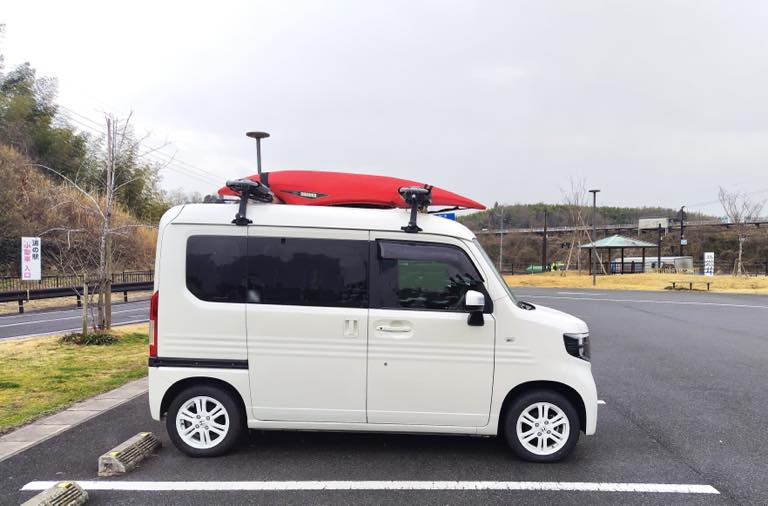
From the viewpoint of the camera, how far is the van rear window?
427 cm

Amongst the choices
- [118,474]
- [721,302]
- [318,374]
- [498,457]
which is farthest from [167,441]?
[721,302]

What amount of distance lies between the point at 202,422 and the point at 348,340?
145 cm

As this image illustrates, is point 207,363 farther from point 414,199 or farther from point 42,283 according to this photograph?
point 42,283

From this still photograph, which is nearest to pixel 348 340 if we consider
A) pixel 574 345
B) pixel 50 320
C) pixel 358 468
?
pixel 358 468

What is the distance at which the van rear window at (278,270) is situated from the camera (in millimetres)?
4273

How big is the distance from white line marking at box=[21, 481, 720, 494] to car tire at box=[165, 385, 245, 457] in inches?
19.2

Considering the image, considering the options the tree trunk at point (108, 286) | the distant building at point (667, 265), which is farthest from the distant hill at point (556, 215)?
the tree trunk at point (108, 286)

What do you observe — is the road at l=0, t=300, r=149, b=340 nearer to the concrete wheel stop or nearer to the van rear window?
the concrete wheel stop

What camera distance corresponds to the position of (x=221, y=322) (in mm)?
4258

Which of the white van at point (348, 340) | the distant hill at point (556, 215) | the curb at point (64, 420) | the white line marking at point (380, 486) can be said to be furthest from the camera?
the distant hill at point (556, 215)

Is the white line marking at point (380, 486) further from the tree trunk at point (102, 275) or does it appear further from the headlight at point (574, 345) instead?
the tree trunk at point (102, 275)

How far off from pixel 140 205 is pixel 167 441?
124 ft

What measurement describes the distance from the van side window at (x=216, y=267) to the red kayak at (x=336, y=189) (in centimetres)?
86

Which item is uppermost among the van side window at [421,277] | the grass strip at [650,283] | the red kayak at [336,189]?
the red kayak at [336,189]
